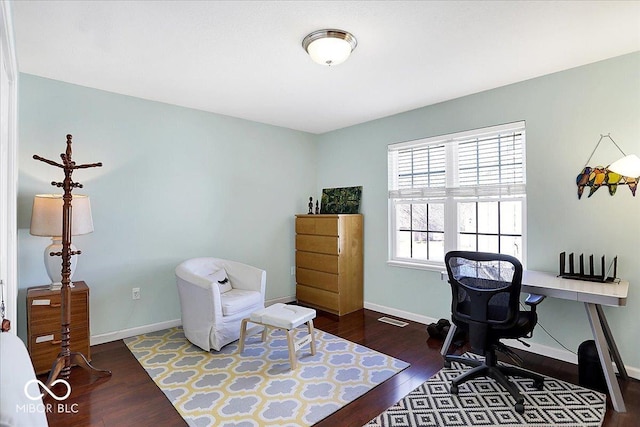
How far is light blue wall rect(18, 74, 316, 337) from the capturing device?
297cm

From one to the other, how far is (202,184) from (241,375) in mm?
2199

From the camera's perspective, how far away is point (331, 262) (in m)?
4.18

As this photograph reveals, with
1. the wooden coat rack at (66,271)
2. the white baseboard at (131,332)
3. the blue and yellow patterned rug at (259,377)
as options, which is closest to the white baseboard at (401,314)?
the blue and yellow patterned rug at (259,377)

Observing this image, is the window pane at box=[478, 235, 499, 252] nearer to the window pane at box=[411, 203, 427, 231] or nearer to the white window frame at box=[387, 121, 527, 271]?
the white window frame at box=[387, 121, 527, 271]

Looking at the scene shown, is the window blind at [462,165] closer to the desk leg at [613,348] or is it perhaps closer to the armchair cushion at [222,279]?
the desk leg at [613,348]

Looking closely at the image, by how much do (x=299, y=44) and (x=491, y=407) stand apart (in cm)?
279

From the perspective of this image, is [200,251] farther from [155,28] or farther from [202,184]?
[155,28]

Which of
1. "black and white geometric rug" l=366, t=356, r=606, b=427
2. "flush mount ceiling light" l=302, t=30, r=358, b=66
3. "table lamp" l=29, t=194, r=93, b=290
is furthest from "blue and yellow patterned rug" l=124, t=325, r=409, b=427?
"flush mount ceiling light" l=302, t=30, r=358, b=66

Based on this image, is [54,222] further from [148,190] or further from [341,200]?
[341,200]

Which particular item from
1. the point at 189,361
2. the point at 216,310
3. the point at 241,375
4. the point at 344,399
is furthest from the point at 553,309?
the point at 189,361

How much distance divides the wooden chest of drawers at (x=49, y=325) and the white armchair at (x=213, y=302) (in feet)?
2.62

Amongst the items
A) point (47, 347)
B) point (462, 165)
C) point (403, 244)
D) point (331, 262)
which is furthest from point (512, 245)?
point (47, 347)

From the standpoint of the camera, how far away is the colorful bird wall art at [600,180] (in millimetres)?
2562

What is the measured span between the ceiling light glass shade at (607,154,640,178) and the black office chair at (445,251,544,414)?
1112 millimetres
